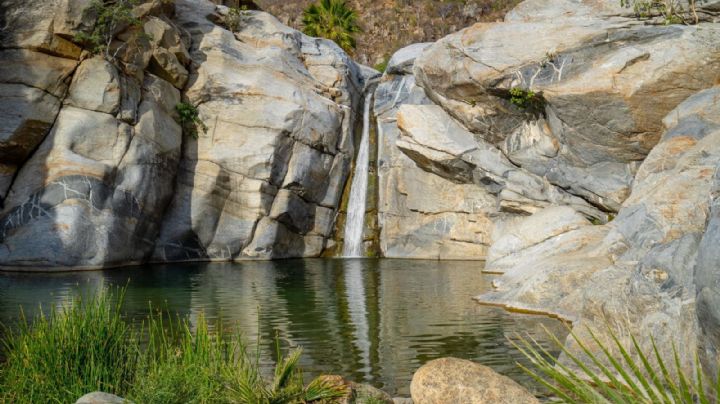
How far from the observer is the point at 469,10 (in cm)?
7825

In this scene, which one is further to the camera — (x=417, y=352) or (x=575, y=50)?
(x=575, y=50)

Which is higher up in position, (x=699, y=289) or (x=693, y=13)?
(x=693, y=13)

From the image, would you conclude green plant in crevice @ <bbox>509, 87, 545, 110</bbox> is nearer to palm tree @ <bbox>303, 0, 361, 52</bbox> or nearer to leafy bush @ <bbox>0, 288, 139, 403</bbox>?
palm tree @ <bbox>303, 0, 361, 52</bbox>

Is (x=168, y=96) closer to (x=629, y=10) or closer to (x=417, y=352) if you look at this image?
(x=629, y=10)

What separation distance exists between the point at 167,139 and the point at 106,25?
502 cm

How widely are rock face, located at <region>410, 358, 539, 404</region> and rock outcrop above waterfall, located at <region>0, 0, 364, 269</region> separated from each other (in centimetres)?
1944

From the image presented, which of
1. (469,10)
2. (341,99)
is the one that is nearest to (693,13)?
(341,99)

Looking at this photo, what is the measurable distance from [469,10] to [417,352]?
71.8 metres

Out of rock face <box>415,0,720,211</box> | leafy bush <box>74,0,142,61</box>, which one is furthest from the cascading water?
leafy bush <box>74,0,142,61</box>

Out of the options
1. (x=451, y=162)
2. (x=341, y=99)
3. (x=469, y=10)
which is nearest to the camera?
(x=451, y=162)

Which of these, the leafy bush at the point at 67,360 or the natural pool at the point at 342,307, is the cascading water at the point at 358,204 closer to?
the natural pool at the point at 342,307

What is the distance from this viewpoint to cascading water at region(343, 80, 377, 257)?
32.2m

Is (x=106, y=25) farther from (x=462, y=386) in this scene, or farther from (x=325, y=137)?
(x=462, y=386)

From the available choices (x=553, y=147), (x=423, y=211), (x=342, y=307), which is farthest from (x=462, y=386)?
(x=423, y=211)
